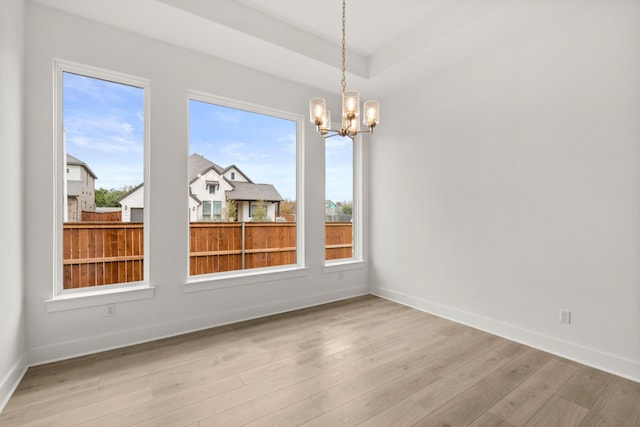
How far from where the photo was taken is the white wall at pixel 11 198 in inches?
79.4

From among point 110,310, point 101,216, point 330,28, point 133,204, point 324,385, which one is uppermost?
point 330,28

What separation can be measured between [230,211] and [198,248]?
21.5 inches

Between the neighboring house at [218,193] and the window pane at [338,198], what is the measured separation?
86 centimetres

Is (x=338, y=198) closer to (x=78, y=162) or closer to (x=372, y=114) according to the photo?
(x=372, y=114)

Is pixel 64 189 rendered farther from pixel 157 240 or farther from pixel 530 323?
pixel 530 323

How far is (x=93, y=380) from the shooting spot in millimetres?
2281

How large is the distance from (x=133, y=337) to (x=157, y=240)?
0.92 meters

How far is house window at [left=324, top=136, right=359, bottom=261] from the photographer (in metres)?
4.39

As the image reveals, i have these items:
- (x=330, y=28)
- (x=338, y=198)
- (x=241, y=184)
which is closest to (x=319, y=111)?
(x=330, y=28)

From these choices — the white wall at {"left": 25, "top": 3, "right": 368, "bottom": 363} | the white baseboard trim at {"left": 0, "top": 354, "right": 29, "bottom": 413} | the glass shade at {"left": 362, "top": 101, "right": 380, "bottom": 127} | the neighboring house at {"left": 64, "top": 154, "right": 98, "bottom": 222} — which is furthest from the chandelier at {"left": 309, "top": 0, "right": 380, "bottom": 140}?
the white baseboard trim at {"left": 0, "top": 354, "right": 29, "bottom": 413}

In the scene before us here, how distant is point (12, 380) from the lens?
→ 2.15 m

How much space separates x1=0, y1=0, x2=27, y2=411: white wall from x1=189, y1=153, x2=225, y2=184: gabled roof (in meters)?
1.34

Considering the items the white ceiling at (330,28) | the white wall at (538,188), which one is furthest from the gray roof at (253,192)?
the white wall at (538,188)

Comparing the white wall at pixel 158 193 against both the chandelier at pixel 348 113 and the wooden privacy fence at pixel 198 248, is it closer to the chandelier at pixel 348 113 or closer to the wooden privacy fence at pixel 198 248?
the wooden privacy fence at pixel 198 248
